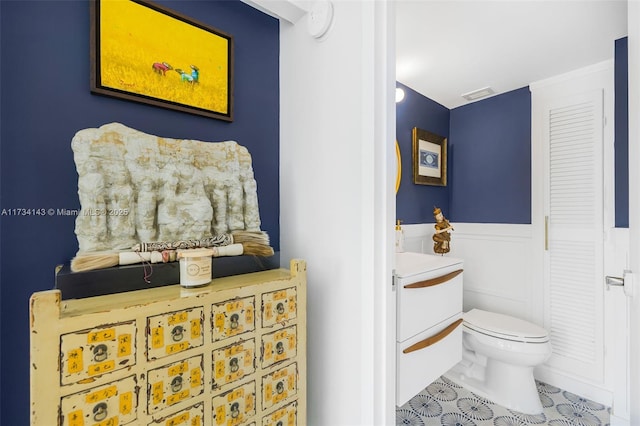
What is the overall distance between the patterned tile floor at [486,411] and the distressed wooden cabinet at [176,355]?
3.96 feet

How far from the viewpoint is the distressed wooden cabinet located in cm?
59

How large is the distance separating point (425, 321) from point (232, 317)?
92 cm

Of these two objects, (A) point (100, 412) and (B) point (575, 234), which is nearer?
(A) point (100, 412)

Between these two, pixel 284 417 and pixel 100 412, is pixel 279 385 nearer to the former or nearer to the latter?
pixel 284 417

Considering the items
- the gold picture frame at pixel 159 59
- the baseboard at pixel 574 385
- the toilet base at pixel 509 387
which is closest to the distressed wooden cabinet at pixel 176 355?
the gold picture frame at pixel 159 59

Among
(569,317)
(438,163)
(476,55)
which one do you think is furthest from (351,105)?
(569,317)

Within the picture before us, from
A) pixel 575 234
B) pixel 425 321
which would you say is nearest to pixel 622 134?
pixel 575 234

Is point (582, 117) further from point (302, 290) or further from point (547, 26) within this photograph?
point (302, 290)

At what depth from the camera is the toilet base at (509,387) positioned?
1.83 m

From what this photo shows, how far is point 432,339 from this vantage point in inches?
54.0

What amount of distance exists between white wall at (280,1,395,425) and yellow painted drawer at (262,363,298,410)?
217 millimetres

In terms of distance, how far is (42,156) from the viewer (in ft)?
2.72

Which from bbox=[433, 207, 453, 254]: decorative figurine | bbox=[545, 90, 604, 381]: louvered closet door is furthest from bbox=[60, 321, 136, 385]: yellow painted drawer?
bbox=[545, 90, 604, 381]: louvered closet door

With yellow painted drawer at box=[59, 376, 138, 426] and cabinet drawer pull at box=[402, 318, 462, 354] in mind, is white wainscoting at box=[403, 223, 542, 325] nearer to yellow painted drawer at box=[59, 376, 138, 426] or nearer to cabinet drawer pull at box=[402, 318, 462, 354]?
cabinet drawer pull at box=[402, 318, 462, 354]
